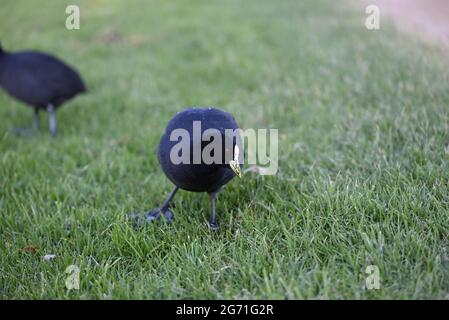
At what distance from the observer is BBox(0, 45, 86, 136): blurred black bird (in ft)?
15.4

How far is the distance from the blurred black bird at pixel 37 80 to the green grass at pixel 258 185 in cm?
36

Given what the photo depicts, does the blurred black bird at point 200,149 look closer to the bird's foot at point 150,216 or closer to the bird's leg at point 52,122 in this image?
the bird's foot at point 150,216

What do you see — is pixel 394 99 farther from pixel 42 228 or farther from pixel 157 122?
pixel 42 228

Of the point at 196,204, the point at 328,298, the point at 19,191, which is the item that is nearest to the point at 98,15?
the point at 19,191

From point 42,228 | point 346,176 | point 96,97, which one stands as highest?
point 96,97

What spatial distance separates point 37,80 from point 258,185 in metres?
2.88

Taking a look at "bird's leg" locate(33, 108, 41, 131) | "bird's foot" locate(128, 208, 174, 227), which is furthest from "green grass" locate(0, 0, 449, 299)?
"bird's leg" locate(33, 108, 41, 131)

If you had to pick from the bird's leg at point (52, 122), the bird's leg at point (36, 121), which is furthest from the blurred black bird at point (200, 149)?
the bird's leg at point (36, 121)

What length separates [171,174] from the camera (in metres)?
2.63

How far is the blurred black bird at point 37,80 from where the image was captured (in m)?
4.69

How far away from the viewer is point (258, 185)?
3184mm

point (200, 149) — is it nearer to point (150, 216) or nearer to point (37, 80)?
point (150, 216)

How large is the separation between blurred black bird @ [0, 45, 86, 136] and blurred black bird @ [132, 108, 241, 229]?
8.44ft

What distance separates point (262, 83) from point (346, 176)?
291cm
